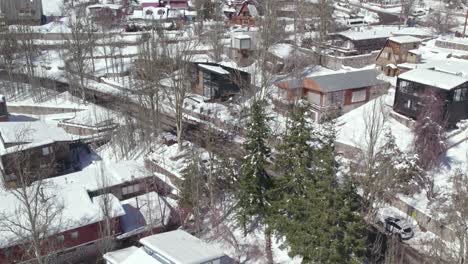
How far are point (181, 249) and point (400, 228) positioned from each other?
1230 cm

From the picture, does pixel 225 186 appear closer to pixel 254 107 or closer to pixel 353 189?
pixel 254 107

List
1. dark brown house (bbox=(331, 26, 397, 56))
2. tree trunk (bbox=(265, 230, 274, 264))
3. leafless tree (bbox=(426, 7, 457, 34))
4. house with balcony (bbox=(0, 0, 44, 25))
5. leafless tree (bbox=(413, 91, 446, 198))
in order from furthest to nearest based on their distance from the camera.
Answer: house with balcony (bbox=(0, 0, 44, 25)) → leafless tree (bbox=(426, 7, 457, 34)) → dark brown house (bbox=(331, 26, 397, 56)) → leafless tree (bbox=(413, 91, 446, 198)) → tree trunk (bbox=(265, 230, 274, 264))

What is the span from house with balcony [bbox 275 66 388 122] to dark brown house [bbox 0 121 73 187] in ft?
61.9

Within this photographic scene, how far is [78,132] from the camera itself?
4272cm

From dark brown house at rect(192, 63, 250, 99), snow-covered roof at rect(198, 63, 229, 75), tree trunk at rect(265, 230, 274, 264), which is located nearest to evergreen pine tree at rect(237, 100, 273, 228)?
tree trunk at rect(265, 230, 274, 264)

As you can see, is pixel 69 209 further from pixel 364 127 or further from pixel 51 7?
pixel 51 7

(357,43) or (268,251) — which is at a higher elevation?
(357,43)

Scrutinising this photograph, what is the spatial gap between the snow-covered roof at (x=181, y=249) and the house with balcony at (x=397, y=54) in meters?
29.5

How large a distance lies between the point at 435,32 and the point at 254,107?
4594 centimetres

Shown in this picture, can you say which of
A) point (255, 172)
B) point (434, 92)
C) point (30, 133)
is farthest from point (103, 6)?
point (255, 172)

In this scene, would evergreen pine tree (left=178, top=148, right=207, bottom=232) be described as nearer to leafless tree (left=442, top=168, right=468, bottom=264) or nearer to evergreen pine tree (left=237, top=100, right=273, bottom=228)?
→ evergreen pine tree (left=237, top=100, right=273, bottom=228)

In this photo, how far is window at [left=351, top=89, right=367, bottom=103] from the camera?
40.8 metres

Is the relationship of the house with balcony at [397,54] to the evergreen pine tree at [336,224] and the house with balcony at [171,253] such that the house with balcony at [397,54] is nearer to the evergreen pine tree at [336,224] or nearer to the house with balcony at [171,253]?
the evergreen pine tree at [336,224]

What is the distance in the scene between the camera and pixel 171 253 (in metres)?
21.8
